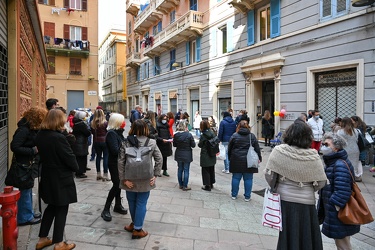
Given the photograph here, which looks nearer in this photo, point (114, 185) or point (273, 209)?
point (273, 209)

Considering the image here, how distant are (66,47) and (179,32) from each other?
13.4 m

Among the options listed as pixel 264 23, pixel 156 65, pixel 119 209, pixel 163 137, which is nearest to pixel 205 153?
pixel 163 137

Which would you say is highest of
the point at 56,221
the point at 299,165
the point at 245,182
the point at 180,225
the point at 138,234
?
the point at 299,165

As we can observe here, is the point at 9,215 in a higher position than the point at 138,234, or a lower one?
higher

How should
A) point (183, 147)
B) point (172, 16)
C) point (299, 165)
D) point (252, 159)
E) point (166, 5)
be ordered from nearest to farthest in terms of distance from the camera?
1. point (299, 165)
2. point (252, 159)
3. point (183, 147)
4. point (166, 5)
5. point (172, 16)

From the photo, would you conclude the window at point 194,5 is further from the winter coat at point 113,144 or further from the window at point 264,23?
the winter coat at point 113,144

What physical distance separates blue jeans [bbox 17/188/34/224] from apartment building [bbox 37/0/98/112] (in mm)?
25406

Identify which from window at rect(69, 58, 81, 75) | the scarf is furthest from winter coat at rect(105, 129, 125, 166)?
window at rect(69, 58, 81, 75)

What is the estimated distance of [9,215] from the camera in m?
2.67

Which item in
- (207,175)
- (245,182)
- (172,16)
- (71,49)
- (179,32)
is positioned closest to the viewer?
(245,182)

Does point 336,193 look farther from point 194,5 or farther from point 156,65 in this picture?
point 156,65

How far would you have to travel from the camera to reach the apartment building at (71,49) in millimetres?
27031

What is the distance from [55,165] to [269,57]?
12.1 m

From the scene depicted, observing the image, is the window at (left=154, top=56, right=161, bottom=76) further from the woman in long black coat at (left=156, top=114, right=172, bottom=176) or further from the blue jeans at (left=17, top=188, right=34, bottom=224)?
the blue jeans at (left=17, top=188, right=34, bottom=224)
